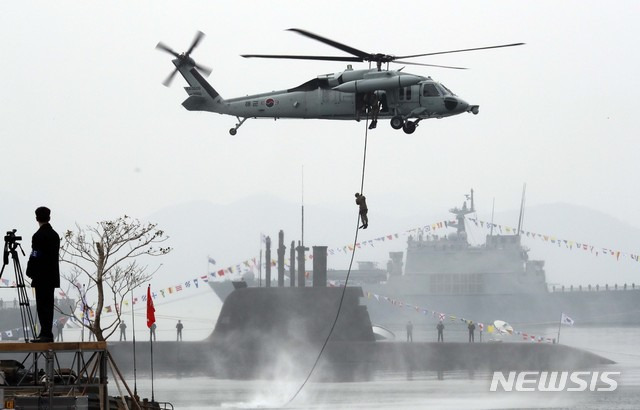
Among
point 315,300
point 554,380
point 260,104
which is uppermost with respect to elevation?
point 260,104

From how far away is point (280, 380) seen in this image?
63875mm

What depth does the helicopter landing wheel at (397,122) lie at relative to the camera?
1086 inches

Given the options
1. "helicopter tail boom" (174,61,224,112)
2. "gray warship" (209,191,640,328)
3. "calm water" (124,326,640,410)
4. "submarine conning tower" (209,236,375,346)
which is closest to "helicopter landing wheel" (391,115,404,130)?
"helicopter tail boom" (174,61,224,112)

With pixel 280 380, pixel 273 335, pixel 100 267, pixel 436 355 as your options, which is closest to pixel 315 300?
pixel 273 335

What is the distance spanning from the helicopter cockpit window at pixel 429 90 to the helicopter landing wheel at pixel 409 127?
112 cm

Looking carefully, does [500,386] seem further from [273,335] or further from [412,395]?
[273,335]

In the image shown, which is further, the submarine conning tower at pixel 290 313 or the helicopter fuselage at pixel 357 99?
the submarine conning tower at pixel 290 313

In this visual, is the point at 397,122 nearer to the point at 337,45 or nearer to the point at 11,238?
the point at 337,45

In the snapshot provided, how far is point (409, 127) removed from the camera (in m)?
27.8

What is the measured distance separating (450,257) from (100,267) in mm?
106934

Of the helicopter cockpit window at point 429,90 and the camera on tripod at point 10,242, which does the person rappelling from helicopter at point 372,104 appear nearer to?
the helicopter cockpit window at point 429,90

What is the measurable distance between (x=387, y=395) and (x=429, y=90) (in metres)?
28.9

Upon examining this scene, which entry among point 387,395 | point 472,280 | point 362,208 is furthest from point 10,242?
point 472,280

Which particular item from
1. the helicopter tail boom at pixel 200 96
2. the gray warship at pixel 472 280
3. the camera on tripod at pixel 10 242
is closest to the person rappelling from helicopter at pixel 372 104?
the helicopter tail boom at pixel 200 96
